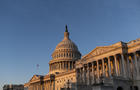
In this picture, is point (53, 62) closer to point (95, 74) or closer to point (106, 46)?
point (95, 74)

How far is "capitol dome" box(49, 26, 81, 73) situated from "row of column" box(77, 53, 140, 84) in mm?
44278

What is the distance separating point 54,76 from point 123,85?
198 feet

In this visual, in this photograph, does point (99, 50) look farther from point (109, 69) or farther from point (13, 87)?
point (13, 87)

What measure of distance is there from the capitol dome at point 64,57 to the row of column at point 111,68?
44278 mm

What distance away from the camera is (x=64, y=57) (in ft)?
422

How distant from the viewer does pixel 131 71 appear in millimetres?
60875

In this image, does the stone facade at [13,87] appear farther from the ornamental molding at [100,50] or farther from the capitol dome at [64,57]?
the ornamental molding at [100,50]

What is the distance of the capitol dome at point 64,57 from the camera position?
12594cm

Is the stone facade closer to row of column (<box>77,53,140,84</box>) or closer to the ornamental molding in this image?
row of column (<box>77,53,140,84</box>)

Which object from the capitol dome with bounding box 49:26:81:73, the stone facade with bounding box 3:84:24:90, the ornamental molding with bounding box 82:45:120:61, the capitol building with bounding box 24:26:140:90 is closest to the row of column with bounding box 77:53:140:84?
the capitol building with bounding box 24:26:140:90

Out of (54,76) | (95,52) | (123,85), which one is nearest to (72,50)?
(54,76)

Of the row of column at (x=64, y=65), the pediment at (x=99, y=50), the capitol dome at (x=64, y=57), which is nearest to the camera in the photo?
the pediment at (x=99, y=50)

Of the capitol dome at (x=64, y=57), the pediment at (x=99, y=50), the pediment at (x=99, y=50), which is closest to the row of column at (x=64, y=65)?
the capitol dome at (x=64, y=57)

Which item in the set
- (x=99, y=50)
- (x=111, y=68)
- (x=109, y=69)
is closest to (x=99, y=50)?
(x=99, y=50)
